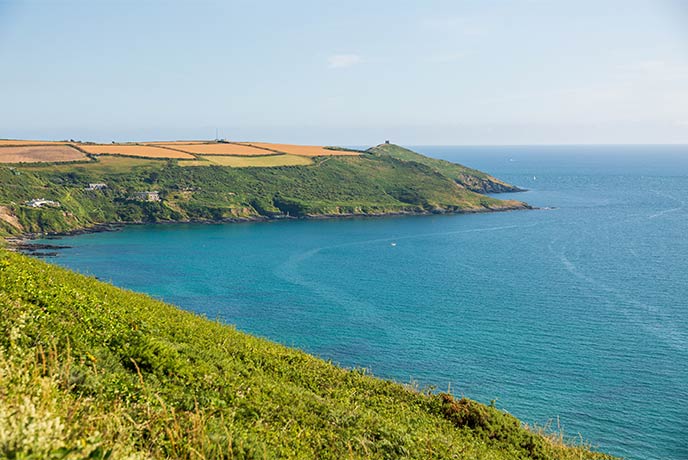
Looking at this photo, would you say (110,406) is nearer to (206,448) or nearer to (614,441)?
(206,448)

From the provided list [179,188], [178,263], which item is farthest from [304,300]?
[179,188]

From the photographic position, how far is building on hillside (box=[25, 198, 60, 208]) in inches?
5807

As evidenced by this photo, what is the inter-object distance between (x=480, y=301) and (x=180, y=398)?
7480 centimetres

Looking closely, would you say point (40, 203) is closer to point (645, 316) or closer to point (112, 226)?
point (112, 226)

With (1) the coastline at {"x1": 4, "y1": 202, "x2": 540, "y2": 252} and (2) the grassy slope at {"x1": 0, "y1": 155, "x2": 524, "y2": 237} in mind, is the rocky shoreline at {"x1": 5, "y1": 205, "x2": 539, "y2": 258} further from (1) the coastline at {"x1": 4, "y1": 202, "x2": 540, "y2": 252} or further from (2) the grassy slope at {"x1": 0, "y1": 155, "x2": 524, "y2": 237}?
(2) the grassy slope at {"x1": 0, "y1": 155, "x2": 524, "y2": 237}

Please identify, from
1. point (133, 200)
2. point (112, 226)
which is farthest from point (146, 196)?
point (112, 226)

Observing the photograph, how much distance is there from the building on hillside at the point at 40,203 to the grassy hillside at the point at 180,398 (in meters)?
139

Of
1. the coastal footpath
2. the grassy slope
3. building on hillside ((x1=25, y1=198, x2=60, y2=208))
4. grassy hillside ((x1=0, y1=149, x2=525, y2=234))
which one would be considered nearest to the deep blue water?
the coastal footpath

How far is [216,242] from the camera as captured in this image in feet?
451

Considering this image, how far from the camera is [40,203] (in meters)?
150

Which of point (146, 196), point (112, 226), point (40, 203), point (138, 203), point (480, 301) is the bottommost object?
point (480, 301)

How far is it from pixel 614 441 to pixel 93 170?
191 metres

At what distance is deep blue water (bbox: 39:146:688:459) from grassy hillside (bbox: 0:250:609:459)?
29.5 meters

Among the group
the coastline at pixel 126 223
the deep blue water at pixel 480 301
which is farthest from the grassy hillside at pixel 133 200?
the deep blue water at pixel 480 301
